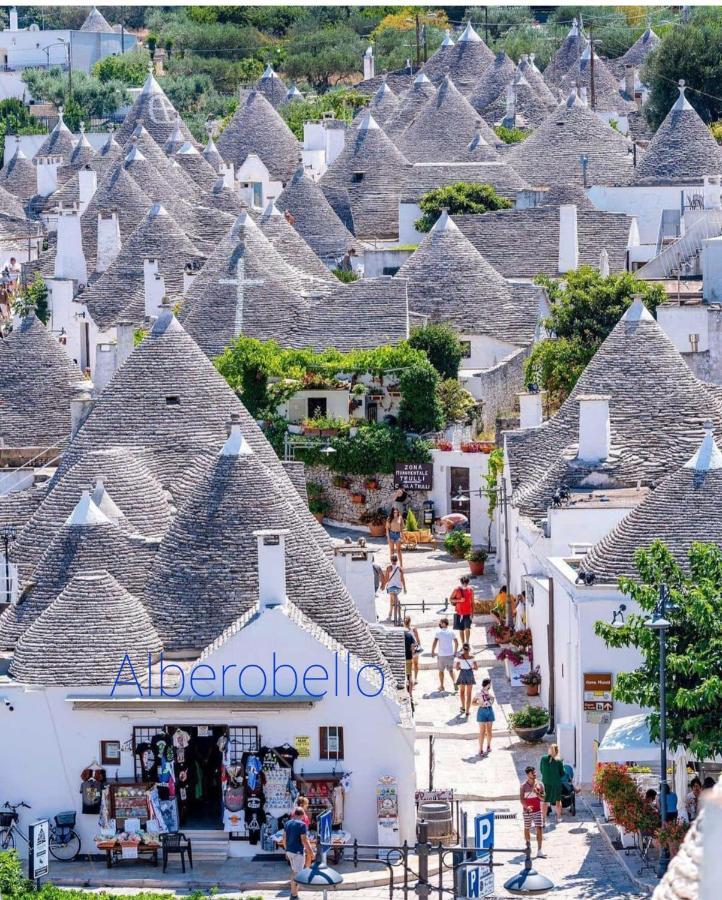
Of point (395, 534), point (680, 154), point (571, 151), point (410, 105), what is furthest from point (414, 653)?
point (410, 105)

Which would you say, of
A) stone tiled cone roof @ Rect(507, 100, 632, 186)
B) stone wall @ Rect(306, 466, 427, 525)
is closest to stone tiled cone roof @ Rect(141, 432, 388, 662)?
stone wall @ Rect(306, 466, 427, 525)

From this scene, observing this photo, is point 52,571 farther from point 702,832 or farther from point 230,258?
point 230,258

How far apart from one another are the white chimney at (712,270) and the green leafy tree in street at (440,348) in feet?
16.7

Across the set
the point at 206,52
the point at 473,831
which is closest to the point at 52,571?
the point at 473,831

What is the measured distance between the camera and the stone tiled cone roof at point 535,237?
209ft

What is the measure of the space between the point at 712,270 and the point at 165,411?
1648 centimetres

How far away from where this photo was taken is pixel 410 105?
88938 mm

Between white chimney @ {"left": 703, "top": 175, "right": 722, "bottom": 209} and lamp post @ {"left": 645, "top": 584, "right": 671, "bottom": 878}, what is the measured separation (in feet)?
123

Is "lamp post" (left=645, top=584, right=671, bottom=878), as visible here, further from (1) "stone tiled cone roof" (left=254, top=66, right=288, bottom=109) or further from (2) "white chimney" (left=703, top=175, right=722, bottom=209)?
(1) "stone tiled cone roof" (left=254, top=66, right=288, bottom=109)

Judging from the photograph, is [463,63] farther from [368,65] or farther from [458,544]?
[458,544]

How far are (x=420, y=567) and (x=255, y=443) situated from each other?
844 cm

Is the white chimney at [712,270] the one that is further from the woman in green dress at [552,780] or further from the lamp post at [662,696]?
the lamp post at [662,696]

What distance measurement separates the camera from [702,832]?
472 inches

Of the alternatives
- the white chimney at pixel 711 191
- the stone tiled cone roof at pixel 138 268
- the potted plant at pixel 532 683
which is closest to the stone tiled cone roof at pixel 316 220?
the stone tiled cone roof at pixel 138 268
